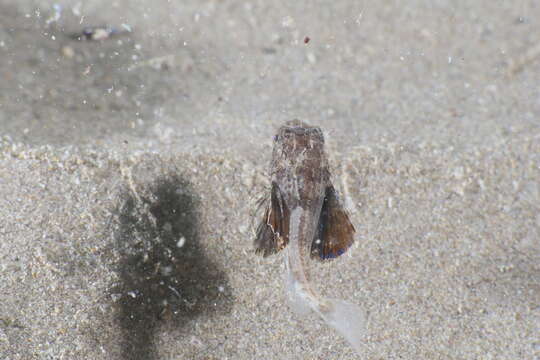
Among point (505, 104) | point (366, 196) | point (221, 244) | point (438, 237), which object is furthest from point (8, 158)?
point (505, 104)

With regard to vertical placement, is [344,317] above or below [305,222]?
below

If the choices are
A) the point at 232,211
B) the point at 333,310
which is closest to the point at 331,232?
the point at 333,310

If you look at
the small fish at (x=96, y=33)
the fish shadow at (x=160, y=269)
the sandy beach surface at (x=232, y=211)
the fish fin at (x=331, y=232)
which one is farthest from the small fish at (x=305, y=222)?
the small fish at (x=96, y=33)

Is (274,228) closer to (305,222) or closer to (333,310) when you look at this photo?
(305,222)

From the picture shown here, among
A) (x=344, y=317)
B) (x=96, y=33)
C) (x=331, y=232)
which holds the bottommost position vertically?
(x=344, y=317)

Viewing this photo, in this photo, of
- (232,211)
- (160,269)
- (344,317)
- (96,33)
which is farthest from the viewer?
(96,33)

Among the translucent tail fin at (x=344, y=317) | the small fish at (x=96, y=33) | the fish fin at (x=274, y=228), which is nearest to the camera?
the translucent tail fin at (x=344, y=317)

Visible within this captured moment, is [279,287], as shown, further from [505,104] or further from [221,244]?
[505,104]

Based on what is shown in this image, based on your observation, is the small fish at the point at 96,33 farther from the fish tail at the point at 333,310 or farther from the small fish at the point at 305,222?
the fish tail at the point at 333,310
